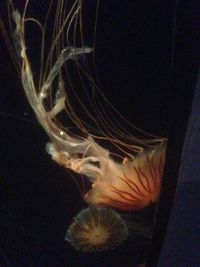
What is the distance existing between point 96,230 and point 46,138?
0.26 m

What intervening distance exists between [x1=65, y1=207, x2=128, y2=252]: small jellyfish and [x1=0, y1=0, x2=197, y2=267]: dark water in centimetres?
2

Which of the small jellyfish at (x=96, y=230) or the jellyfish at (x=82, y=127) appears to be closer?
the jellyfish at (x=82, y=127)

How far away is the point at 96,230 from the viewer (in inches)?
40.3

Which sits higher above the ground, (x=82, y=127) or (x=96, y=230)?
(x=82, y=127)

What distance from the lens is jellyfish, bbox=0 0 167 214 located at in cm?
79

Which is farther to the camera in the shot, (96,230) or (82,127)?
(96,230)

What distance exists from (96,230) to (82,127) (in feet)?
0.90

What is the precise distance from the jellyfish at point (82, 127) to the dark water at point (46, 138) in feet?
0.06

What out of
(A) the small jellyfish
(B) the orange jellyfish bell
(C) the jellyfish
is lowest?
(A) the small jellyfish

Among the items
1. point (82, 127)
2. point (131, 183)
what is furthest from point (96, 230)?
point (82, 127)

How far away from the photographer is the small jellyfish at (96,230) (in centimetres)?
100

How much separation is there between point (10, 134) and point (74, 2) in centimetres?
31

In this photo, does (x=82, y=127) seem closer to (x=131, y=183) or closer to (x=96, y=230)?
(x=131, y=183)

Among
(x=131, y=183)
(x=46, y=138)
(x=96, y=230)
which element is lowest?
(x=96, y=230)
